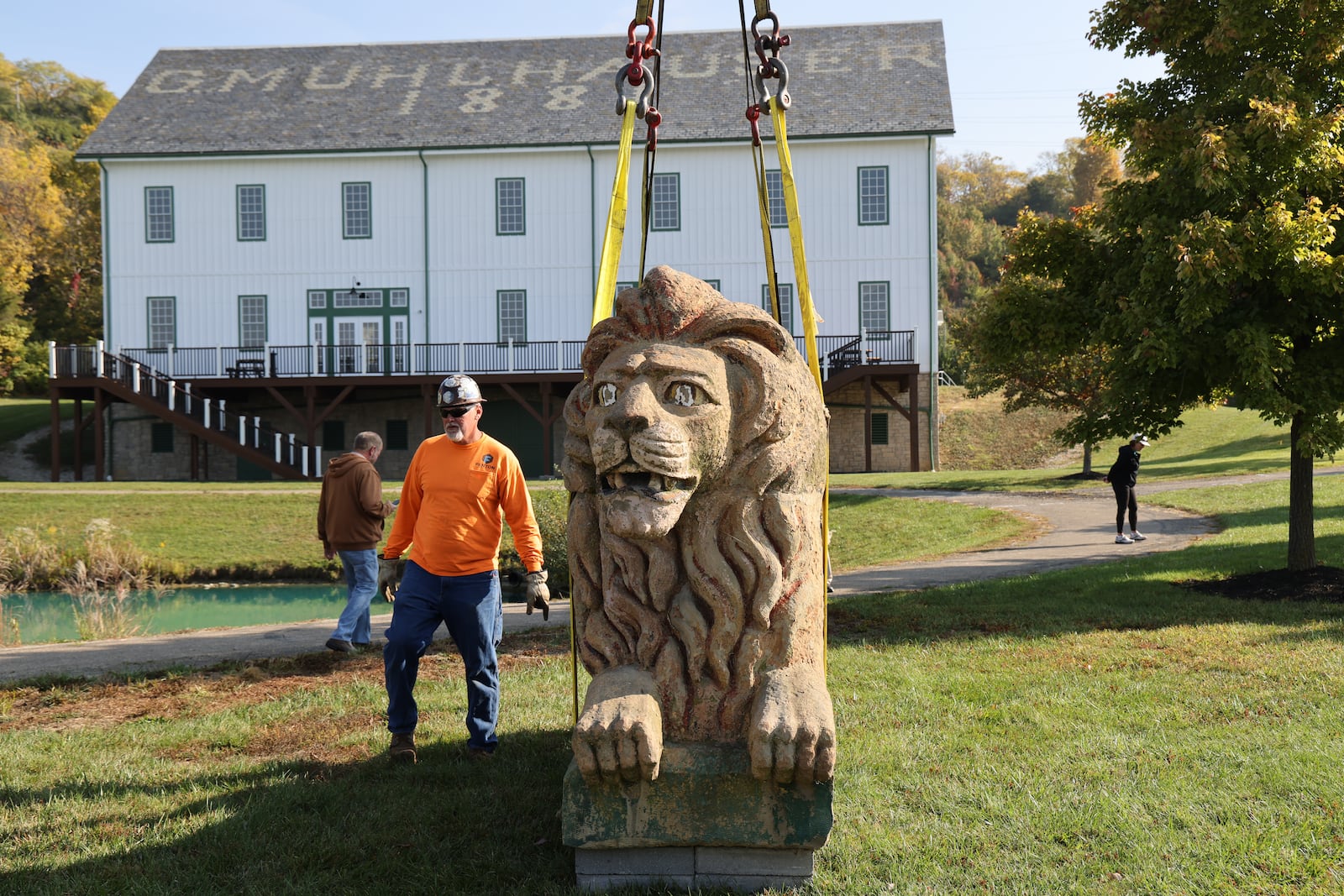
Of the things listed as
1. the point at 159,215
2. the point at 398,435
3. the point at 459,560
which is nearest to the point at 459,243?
the point at 398,435

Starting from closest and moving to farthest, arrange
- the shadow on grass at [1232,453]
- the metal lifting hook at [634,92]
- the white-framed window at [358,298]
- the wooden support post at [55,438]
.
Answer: the metal lifting hook at [634,92] → the wooden support post at [55,438] → the shadow on grass at [1232,453] → the white-framed window at [358,298]

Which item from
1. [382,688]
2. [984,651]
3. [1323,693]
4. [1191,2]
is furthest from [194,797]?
[1191,2]

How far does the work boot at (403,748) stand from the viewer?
530 centimetres

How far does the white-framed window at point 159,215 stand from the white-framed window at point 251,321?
264 centimetres

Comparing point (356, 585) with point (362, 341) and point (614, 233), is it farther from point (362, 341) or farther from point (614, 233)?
point (362, 341)

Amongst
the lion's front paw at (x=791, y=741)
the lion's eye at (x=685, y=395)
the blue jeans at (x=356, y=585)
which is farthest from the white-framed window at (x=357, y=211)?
the lion's front paw at (x=791, y=741)

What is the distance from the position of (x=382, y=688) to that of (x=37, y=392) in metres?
43.5

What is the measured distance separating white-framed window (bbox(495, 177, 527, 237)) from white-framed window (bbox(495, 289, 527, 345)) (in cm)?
Result: 154

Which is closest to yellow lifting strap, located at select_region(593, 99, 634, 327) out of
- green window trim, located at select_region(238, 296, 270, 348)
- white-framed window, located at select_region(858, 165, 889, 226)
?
white-framed window, located at select_region(858, 165, 889, 226)

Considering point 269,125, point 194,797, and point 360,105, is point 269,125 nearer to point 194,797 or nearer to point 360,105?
point 360,105

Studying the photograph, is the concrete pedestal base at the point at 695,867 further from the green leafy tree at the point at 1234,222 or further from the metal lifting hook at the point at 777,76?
the green leafy tree at the point at 1234,222

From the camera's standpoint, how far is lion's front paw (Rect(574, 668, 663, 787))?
3600 millimetres

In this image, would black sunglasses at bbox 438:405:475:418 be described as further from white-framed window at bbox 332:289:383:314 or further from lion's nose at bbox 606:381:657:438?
white-framed window at bbox 332:289:383:314

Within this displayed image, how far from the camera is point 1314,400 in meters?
9.10
